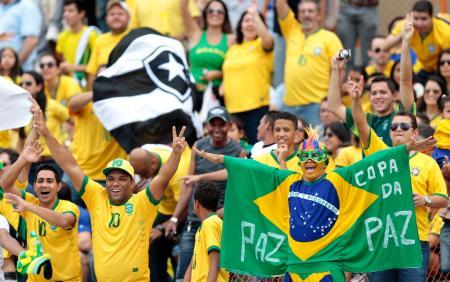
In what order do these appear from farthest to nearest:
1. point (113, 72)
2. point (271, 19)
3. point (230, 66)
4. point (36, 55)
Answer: point (36, 55)
point (271, 19)
point (230, 66)
point (113, 72)

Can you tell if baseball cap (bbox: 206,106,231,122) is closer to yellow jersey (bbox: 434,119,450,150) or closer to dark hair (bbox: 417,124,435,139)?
dark hair (bbox: 417,124,435,139)

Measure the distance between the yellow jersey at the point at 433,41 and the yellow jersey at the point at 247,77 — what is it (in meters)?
1.77

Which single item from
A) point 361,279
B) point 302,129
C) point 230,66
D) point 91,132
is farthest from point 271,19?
point 361,279

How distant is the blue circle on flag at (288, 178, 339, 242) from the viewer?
10195 millimetres

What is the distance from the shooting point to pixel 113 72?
555 inches

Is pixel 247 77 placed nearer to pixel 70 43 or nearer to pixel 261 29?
pixel 261 29

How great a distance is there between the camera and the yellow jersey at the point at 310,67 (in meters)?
14.7

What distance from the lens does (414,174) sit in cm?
1104

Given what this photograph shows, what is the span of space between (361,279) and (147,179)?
95.7 inches

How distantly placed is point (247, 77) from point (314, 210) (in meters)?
4.96

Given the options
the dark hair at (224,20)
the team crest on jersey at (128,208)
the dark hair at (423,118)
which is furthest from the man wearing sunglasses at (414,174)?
the dark hair at (224,20)

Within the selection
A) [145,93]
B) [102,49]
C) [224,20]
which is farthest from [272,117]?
[102,49]

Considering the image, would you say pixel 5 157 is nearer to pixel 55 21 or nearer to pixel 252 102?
pixel 252 102

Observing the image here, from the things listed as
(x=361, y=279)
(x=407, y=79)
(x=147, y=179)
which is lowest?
(x=361, y=279)
